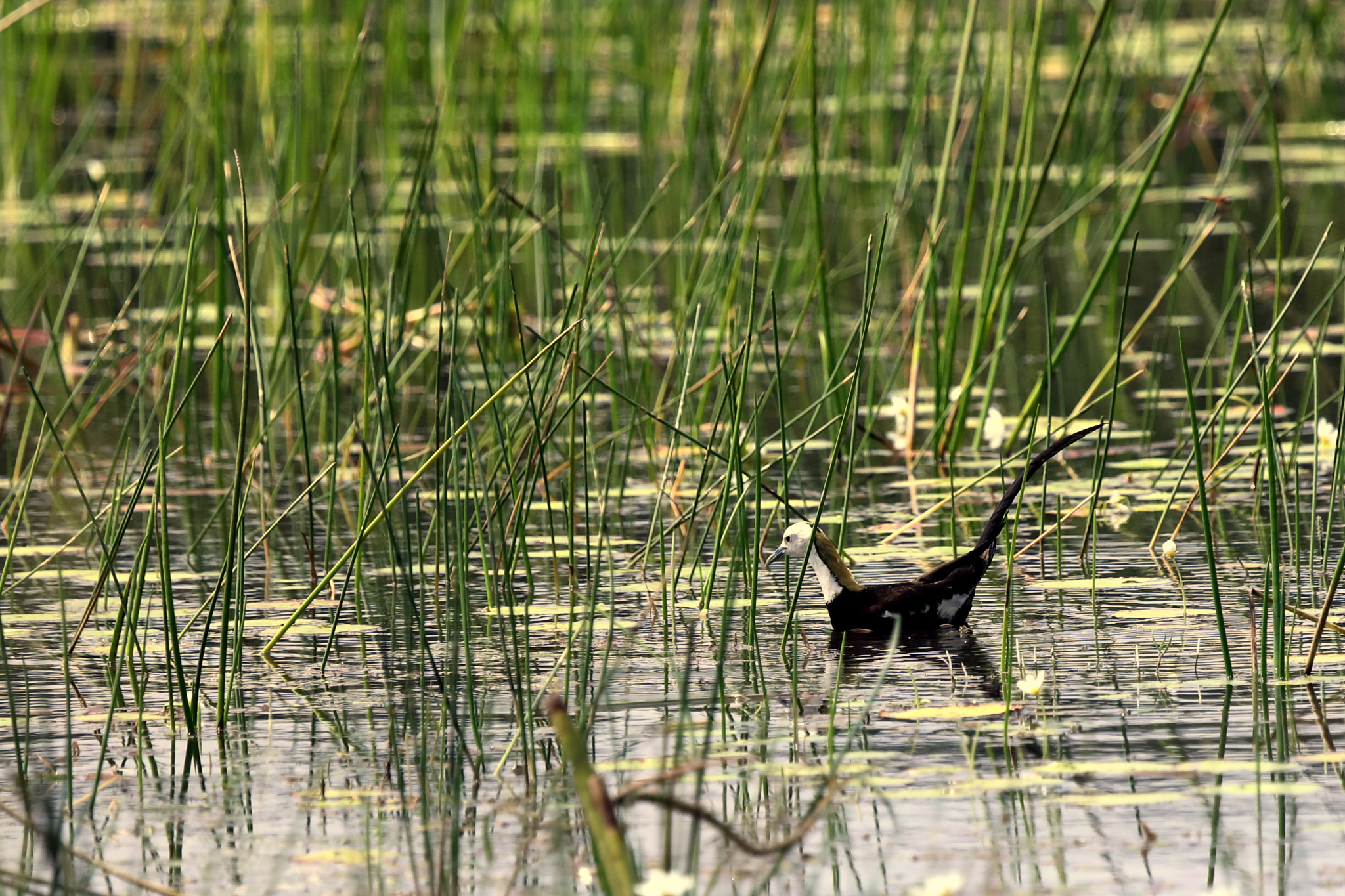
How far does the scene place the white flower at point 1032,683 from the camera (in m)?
3.57

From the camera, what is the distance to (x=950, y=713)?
3.68m

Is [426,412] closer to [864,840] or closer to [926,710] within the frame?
[926,710]

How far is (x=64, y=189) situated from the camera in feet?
41.0

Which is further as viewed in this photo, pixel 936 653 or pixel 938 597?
pixel 938 597

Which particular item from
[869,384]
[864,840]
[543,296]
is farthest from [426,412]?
→ [864,840]

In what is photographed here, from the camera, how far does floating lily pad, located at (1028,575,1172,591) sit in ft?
15.3

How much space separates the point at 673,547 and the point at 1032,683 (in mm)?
1428

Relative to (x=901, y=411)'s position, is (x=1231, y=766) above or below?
below

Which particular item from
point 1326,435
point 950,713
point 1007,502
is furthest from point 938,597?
point 1326,435

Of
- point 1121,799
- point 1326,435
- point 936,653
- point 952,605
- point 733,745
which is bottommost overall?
point 1121,799

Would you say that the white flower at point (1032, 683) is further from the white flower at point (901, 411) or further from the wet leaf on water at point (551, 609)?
the white flower at point (901, 411)

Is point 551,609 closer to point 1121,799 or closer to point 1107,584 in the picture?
point 1107,584

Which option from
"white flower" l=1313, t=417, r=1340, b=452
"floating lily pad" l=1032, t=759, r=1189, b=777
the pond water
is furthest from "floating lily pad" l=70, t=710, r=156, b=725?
"white flower" l=1313, t=417, r=1340, b=452

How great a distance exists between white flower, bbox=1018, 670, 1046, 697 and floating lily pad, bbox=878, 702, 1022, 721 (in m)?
0.05
